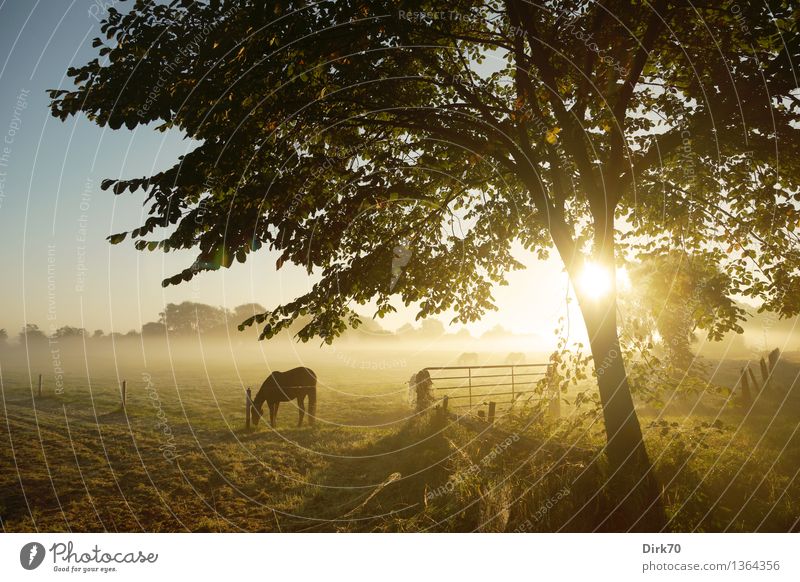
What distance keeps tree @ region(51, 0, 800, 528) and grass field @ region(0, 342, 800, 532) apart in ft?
3.05

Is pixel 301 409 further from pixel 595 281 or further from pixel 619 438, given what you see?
pixel 595 281

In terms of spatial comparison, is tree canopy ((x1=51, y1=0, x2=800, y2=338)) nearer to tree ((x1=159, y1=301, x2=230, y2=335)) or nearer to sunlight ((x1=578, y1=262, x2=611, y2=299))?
sunlight ((x1=578, y1=262, x2=611, y2=299))

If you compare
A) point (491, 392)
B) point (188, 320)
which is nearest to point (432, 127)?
point (491, 392)

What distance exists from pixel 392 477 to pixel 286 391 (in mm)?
9326

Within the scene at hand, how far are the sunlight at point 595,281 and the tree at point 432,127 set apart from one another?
0.12 meters

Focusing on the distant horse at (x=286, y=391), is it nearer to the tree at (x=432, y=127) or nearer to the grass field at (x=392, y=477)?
the grass field at (x=392, y=477)

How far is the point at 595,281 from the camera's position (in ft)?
23.9

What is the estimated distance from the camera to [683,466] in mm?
6355

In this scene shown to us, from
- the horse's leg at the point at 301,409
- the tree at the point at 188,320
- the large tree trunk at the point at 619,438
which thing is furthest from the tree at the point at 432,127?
the tree at the point at 188,320

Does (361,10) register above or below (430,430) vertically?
above

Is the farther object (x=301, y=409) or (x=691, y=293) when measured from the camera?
(x=301, y=409)
